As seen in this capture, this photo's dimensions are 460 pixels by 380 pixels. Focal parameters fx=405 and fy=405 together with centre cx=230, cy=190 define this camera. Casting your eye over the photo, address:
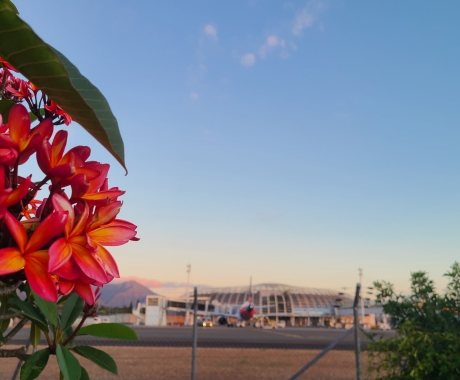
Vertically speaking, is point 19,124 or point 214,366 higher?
point 19,124

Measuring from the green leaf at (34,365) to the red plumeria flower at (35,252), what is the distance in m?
0.57

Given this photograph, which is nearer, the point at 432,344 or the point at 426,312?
the point at 432,344

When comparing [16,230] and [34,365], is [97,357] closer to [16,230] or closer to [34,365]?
[34,365]

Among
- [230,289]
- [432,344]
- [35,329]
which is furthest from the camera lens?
[230,289]

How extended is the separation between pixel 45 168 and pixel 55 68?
12 cm

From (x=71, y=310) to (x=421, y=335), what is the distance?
2.28 meters

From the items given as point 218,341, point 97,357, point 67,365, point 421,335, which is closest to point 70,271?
point 67,365

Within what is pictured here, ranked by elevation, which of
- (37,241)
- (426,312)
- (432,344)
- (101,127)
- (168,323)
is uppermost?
(101,127)

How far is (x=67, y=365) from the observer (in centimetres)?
82

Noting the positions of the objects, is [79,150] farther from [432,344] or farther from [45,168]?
[432,344]

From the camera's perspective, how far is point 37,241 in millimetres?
393

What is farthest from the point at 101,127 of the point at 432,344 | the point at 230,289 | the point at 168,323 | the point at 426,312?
the point at 230,289

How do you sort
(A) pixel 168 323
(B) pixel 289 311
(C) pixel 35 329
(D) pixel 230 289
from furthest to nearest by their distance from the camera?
(D) pixel 230 289, (B) pixel 289 311, (A) pixel 168 323, (C) pixel 35 329

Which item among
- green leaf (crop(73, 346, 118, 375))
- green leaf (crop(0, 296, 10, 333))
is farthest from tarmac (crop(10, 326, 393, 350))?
green leaf (crop(0, 296, 10, 333))
